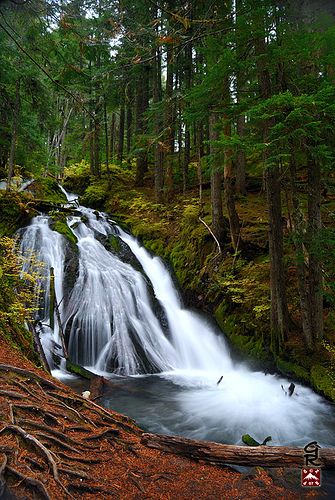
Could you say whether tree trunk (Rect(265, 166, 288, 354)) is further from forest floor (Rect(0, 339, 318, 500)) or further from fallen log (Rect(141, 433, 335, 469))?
forest floor (Rect(0, 339, 318, 500))

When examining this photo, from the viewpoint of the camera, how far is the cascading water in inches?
270

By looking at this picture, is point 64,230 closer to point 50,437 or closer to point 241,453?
point 50,437

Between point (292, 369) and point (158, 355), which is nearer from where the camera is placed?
point (292, 369)

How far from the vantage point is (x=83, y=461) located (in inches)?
144

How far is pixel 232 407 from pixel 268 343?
84.1 inches

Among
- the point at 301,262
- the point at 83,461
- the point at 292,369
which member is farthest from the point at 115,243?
the point at 83,461

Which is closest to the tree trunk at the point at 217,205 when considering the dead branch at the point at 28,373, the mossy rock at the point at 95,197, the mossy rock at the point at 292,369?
the mossy rock at the point at 292,369

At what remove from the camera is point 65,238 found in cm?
1258

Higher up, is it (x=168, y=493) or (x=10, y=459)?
(x=10, y=459)

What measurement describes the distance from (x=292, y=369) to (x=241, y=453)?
434 cm

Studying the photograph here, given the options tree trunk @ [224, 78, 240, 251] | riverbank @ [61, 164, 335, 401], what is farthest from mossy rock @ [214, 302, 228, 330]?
tree trunk @ [224, 78, 240, 251]

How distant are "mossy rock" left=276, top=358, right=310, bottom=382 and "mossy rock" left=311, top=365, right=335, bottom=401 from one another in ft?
0.64

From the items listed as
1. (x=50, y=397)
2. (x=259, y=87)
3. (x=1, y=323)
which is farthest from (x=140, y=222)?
(x=50, y=397)

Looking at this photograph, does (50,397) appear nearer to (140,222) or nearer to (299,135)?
(299,135)
